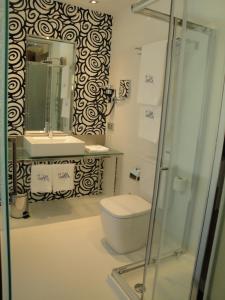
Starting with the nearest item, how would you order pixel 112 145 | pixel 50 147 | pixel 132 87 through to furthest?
pixel 50 147, pixel 132 87, pixel 112 145

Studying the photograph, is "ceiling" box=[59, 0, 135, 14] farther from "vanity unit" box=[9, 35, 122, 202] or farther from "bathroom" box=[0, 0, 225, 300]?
"vanity unit" box=[9, 35, 122, 202]

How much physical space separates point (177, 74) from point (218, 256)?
1029 mm

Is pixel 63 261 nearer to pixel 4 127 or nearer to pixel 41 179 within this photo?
pixel 41 179

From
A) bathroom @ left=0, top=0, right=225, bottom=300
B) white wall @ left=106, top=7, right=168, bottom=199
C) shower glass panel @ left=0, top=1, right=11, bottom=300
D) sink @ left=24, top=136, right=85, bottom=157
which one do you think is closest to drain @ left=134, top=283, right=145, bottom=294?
bathroom @ left=0, top=0, right=225, bottom=300

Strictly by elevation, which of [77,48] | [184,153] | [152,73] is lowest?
[184,153]

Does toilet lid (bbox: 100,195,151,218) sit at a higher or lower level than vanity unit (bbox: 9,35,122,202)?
lower

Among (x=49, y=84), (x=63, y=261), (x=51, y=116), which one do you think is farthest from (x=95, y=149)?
(x=63, y=261)

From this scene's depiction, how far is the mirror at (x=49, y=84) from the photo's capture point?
9.82 ft

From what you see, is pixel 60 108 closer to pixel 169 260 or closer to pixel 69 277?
pixel 69 277

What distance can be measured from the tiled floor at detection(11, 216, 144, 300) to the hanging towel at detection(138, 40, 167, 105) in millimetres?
1405

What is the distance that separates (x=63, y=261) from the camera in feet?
7.25

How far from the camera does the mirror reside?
2.99m

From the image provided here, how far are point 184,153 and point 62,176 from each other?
1.66 metres

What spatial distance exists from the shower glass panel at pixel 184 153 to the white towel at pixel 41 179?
1.52 meters
